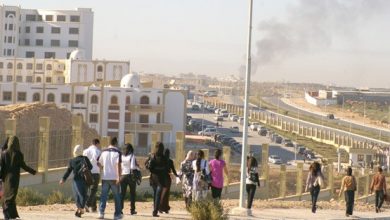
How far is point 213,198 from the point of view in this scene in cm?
Answer: 1838

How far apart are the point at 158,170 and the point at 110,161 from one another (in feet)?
4.43

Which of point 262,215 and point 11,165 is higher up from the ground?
point 11,165

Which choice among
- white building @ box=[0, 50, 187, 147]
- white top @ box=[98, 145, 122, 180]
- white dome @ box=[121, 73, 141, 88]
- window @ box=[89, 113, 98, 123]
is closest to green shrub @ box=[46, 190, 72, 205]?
white top @ box=[98, 145, 122, 180]

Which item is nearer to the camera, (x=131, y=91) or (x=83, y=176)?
(x=83, y=176)

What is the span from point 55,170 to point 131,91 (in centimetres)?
4193

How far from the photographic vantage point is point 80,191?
17.0m

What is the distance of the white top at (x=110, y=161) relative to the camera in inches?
666

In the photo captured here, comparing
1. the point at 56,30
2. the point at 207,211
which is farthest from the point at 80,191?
the point at 56,30

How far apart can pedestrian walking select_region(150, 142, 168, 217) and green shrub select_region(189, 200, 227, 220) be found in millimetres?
890

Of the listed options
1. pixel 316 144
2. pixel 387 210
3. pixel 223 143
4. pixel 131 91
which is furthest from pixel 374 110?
pixel 387 210

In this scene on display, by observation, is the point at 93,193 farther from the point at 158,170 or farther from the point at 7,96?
the point at 7,96

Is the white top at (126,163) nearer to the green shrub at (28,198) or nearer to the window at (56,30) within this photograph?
the green shrub at (28,198)

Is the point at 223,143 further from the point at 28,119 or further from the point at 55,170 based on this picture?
the point at 55,170

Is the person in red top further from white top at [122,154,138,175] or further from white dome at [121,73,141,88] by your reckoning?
white dome at [121,73,141,88]
